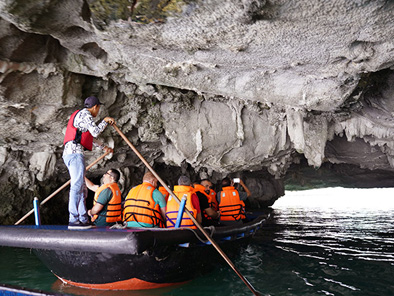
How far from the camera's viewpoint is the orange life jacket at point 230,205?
280 inches

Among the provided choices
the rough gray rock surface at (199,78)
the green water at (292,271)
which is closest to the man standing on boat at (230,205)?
the green water at (292,271)

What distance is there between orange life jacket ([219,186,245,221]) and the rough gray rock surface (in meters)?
1.45

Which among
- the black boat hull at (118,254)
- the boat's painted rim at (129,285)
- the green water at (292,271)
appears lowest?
the green water at (292,271)

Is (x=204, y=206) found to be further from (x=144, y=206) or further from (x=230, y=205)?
(x=144, y=206)

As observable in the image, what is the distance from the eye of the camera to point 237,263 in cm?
561

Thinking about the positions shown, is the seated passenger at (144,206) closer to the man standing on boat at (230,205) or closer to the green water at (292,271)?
the green water at (292,271)

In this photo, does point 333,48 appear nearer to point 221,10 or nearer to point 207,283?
point 221,10

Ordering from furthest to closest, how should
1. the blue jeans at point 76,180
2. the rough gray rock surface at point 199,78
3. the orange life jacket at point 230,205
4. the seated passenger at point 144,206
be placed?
the orange life jacket at point 230,205
the seated passenger at point 144,206
the blue jeans at point 76,180
the rough gray rock surface at point 199,78

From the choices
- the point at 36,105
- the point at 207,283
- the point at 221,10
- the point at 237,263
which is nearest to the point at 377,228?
the point at 237,263

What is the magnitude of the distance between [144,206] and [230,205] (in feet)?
10.0

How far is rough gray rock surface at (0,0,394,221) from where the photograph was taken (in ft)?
11.6

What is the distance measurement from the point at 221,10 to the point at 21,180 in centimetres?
791

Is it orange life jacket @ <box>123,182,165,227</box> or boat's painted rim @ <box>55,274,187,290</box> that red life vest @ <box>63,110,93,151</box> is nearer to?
orange life jacket @ <box>123,182,165,227</box>

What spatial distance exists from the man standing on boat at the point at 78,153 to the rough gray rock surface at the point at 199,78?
1101 millimetres
